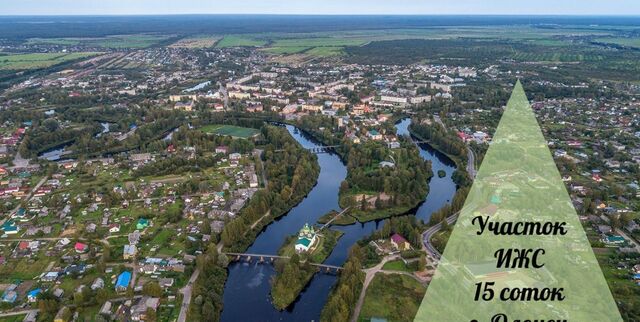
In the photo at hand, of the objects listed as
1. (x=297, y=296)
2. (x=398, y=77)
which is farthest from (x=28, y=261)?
(x=398, y=77)

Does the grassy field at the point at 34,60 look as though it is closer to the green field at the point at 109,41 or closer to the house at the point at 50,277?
the green field at the point at 109,41

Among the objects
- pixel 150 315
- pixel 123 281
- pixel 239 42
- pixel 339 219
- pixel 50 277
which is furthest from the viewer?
pixel 239 42

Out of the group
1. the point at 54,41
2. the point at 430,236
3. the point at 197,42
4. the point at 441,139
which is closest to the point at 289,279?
the point at 430,236

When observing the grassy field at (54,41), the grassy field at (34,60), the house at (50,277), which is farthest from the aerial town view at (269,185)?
the grassy field at (54,41)

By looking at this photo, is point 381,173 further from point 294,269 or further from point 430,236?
point 294,269

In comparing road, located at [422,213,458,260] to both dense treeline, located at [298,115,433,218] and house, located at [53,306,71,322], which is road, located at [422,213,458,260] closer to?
dense treeline, located at [298,115,433,218]

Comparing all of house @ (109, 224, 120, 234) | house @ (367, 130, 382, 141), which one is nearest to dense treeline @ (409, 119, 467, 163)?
house @ (367, 130, 382, 141)
